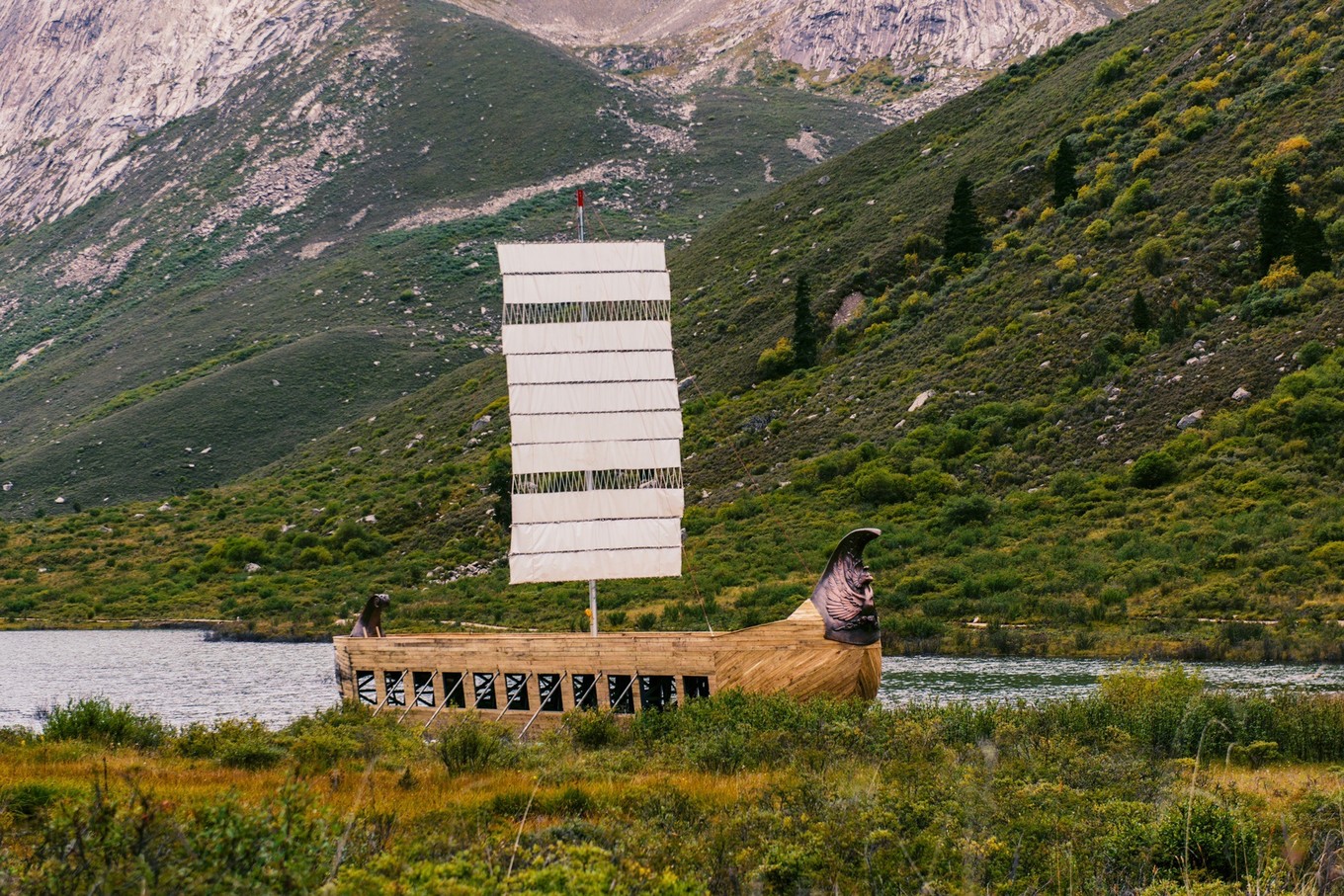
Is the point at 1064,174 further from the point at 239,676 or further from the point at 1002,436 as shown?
the point at 239,676

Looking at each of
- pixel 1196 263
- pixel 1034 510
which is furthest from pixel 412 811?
pixel 1196 263

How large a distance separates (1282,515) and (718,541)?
2374 cm

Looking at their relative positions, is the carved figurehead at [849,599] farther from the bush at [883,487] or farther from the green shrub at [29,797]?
the bush at [883,487]

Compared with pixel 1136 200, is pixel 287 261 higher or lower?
higher

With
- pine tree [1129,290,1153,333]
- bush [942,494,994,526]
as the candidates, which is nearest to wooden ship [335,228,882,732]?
bush [942,494,994,526]

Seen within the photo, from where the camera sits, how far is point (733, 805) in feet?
38.4

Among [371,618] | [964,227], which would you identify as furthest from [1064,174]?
[371,618]

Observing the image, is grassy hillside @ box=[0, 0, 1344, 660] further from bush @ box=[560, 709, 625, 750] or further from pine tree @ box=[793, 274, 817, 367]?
bush @ box=[560, 709, 625, 750]

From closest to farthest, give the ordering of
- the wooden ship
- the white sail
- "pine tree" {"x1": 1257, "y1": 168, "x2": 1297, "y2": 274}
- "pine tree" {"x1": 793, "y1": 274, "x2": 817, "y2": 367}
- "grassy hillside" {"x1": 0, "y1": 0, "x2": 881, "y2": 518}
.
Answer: the wooden ship → the white sail → "pine tree" {"x1": 1257, "y1": 168, "x2": 1297, "y2": 274} → "pine tree" {"x1": 793, "y1": 274, "x2": 817, "y2": 367} → "grassy hillside" {"x1": 0, "y1": 0, "x2": 881, "y2": 518}

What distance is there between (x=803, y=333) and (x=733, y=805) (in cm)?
6209

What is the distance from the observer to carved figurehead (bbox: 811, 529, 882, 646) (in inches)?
855

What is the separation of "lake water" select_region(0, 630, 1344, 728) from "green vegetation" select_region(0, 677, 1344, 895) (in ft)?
23.3

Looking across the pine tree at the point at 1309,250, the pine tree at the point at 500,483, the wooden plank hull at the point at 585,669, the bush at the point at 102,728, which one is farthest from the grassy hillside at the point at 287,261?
the bush at the point at 102,728

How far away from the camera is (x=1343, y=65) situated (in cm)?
6284
